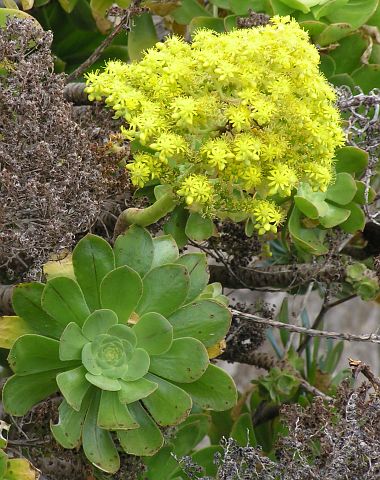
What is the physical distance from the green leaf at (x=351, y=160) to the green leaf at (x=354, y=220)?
0.20ft

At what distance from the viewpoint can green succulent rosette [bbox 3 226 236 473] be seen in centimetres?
111

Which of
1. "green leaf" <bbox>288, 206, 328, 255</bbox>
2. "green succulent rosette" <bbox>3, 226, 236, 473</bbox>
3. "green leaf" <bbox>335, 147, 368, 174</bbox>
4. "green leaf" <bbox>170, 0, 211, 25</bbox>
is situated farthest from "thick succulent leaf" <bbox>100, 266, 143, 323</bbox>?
"green leaf" <bbox>170, 0, 211, 25</bbox>

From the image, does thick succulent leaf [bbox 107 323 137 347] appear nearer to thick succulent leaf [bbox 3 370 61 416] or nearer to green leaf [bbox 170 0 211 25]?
thick succulent leaf [bbox 3 370 61 416]

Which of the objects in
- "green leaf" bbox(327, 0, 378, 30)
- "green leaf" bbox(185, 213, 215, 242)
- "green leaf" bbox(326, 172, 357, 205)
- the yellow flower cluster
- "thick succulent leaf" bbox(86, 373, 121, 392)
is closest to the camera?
the yellow flower cluster

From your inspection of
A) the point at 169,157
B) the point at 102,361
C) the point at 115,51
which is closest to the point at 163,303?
the point at 102,361

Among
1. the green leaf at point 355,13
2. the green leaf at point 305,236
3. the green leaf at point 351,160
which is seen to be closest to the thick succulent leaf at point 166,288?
the green leaf at point 305,236

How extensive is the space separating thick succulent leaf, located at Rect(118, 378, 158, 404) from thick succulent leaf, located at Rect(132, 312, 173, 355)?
0.05m

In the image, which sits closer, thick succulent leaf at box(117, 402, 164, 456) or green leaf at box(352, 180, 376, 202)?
thick succulent leaf at box(117, 402, 164, 456)

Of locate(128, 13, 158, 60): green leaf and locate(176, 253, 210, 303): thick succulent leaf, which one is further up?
locate(128, 13, 158, 60): green leaf

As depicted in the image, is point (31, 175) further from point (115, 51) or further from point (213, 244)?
point (115, 51)

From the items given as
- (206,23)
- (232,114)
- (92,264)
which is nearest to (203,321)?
(92,264)

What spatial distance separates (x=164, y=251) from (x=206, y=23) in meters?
0.54

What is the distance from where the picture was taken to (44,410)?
127cm

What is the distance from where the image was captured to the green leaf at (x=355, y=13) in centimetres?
149
